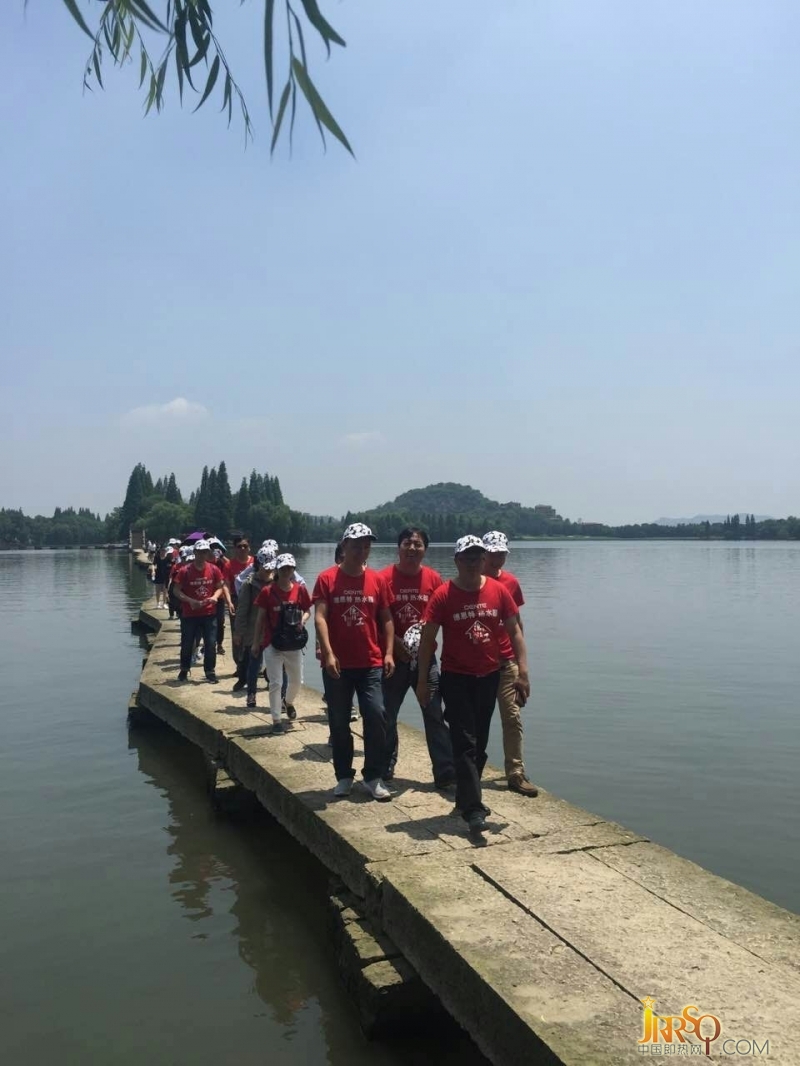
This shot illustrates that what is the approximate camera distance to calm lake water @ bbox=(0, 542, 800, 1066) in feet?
16.5

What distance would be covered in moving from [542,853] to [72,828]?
199 inches

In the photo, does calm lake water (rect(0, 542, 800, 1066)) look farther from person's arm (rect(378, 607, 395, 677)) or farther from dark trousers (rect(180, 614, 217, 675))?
person's arm (rect(378, 607, 395, 677))

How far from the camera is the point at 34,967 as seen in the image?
5680 mm

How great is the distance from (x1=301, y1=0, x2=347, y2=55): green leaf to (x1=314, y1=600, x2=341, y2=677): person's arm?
4613 millimetres

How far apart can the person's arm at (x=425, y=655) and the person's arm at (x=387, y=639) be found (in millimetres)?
436

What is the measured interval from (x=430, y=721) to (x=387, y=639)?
785mm

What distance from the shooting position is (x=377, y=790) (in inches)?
263

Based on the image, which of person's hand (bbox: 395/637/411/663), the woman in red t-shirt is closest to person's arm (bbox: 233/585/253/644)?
the woman in red t-shirt

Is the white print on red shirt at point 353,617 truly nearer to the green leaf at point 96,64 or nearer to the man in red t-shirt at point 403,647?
the man in red t-shirt at point 403,647

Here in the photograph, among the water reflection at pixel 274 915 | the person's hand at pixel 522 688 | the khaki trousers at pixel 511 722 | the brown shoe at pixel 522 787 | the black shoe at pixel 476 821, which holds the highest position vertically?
the person's hand at pixel 522 688

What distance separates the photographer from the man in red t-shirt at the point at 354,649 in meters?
6.59

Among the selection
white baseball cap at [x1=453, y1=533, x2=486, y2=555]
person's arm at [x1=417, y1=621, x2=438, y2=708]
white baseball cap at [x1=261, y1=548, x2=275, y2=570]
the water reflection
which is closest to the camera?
the water reflection

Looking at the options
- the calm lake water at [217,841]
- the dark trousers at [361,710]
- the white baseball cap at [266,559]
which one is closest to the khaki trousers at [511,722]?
the dark trousers at [361,710]

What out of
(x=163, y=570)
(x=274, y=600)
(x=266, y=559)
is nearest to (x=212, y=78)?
(x=274, y=600)
